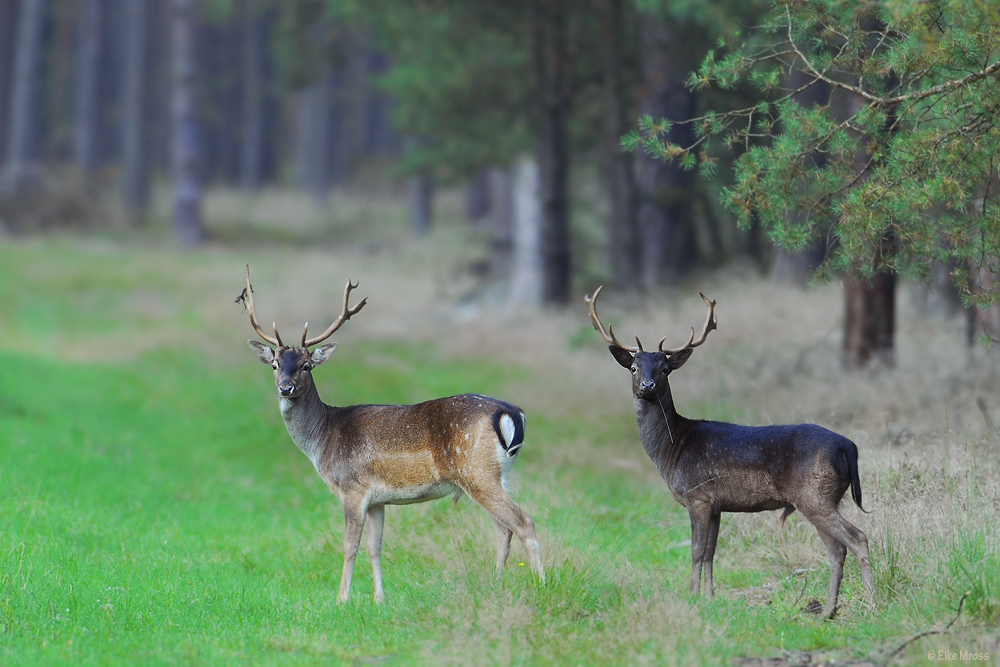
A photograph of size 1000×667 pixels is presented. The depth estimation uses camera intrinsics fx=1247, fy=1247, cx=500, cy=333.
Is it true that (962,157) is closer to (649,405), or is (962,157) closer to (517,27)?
(649,405)

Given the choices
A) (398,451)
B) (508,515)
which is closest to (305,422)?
(398,451)

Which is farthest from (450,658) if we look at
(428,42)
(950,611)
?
(428,42)

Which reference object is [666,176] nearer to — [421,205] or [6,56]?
[421,205]

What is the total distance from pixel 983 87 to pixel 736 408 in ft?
19.1

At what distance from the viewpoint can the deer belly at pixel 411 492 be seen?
801 centimetres

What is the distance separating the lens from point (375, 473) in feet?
26.6

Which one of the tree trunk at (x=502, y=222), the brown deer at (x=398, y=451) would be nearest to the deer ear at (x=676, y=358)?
the brown deer at (x=398, y=451)

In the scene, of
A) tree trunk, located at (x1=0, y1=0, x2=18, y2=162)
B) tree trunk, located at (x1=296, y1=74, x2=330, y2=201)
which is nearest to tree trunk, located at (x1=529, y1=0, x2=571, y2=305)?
tree trunk, located at (x1=296, y1=74, x2=330, y2=201)

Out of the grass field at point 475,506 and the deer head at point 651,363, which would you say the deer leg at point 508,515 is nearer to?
the grass field at point 475,506

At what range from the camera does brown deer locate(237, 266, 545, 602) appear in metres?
7.78

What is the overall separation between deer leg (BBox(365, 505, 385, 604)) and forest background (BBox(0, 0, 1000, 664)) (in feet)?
0.85

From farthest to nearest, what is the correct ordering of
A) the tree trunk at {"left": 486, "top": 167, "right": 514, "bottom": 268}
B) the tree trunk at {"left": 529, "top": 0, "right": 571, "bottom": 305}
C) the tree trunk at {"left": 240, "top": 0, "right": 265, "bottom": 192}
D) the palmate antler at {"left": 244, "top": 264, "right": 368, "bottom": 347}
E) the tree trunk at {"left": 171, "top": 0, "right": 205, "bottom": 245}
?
the tree trunk at {"left": 240, "top": 0, "right": 265, "bottom": 192} < the tree trunk at {"left": 171, "top": 0, "right": 205, "bottom": 245} < the tree trunk at {"left": 486, "top": 167, "right": 514, "bottom": 268} < the tree trunk at {"left": 529, "top": 0, "right": 571, "bottom": 305} < the palmate antler at {"left": 244, "top": 264, "right": 368, "bottom": 347}

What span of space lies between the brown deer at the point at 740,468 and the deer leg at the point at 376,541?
1852 millimetres

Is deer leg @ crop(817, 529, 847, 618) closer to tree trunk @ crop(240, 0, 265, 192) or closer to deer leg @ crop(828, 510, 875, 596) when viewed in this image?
deer leg @ crop(828, 510, 875, 596)
